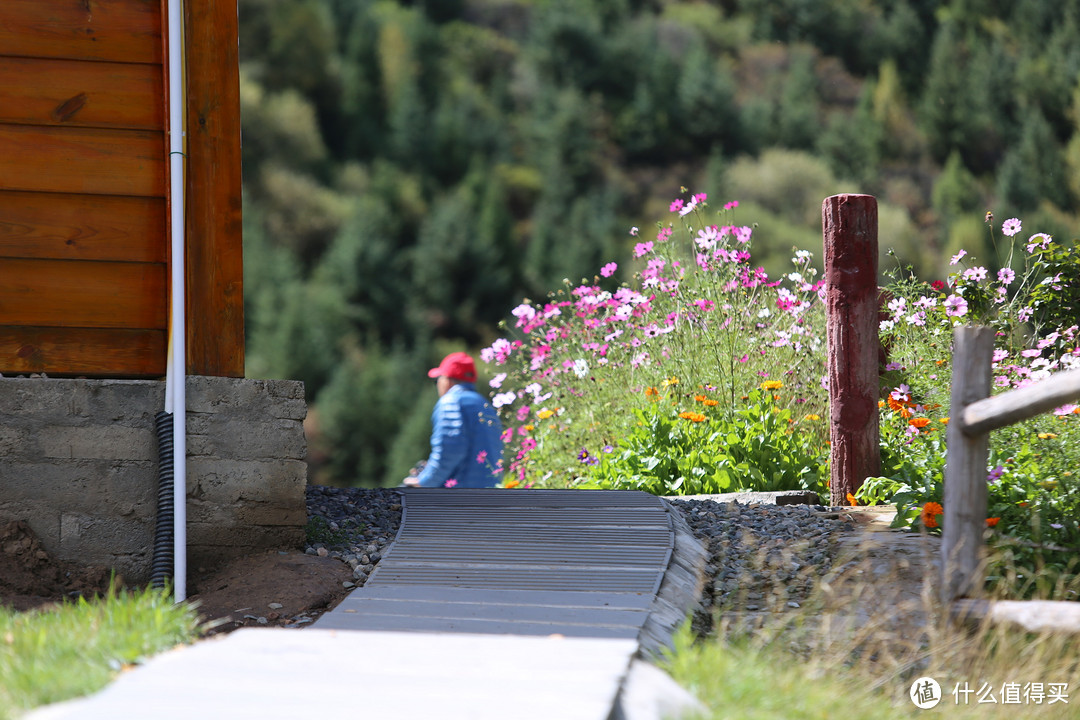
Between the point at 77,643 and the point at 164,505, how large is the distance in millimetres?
1128

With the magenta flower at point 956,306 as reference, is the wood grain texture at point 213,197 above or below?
above

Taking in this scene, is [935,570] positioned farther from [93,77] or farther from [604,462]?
[93,77]

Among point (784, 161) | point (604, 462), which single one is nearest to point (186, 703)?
point (604, 462)

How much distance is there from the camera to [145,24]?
142 inches

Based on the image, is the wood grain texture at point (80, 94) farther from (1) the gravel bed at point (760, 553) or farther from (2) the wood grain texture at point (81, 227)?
(1) the gravel bed at point (760, 553)

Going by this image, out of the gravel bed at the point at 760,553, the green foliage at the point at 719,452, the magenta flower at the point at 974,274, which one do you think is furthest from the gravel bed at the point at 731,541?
the magenta flower at the point at 974,274

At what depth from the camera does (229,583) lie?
3379 millimetres

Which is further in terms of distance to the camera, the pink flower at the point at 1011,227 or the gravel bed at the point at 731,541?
the pink flower at the point at 1011,227

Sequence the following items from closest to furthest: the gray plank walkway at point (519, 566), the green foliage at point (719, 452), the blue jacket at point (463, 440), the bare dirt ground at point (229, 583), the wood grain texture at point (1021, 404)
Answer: the wood grain texture at point (1021, 404) < the gray plank walkway at point (519, 566) < the bare dirt ground at point (229, 583) < the green foliage at point (719, 452) < the blue jacket at point (463, 440)

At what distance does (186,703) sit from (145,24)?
263 centimetres

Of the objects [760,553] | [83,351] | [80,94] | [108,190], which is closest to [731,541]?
[760,553]

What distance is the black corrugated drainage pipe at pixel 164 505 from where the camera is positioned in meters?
3.37

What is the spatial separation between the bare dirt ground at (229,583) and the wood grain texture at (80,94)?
1.46 meters

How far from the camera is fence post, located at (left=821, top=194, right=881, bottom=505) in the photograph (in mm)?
4406
